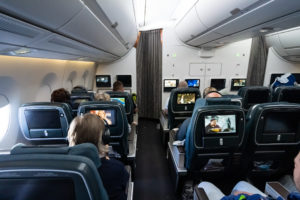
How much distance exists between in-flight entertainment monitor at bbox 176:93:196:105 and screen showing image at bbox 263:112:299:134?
1.69m

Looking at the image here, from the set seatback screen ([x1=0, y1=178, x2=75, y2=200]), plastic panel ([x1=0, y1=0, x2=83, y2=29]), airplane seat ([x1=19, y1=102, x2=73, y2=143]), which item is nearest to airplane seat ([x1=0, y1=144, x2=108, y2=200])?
seatback screen ([x1=0, y1=178, x2=75, y2=200])

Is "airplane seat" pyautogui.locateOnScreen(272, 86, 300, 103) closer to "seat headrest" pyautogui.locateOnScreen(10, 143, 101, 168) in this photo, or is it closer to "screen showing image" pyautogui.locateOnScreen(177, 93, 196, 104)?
"screen showing image" pyautogui.locateOnScreen(177, 93, 196, 104)

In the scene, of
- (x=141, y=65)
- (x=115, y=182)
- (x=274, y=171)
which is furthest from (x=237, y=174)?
(x=141, y=65)

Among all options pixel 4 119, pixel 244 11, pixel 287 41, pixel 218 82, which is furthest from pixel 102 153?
pixel 287 41

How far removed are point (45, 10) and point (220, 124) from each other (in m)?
1.95

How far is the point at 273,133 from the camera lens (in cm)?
187

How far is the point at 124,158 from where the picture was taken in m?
2.39

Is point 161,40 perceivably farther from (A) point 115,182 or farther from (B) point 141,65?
(A) point 115,182

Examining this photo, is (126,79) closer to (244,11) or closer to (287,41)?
(244,11)

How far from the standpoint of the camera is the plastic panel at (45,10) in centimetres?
82

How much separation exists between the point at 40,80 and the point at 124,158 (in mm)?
2335

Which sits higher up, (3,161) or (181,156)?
(3,161)

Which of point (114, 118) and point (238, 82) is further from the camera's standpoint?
point (238, 82)

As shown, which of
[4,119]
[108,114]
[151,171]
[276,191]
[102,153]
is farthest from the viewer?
[151,171]
